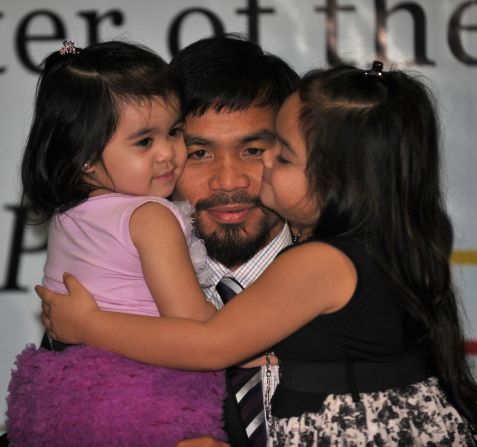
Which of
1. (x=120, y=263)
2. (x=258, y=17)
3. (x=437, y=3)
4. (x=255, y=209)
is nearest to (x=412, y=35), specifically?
(x=437, y=3)

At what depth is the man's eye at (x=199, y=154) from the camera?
6.92 feet

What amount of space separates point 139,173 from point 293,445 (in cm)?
64

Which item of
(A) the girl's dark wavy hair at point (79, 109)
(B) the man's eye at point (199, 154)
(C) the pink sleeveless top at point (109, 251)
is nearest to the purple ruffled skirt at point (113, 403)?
(C) the pink sleeveless top at point (109, 251)

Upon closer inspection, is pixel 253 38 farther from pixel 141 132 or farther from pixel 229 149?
pixel 141 132

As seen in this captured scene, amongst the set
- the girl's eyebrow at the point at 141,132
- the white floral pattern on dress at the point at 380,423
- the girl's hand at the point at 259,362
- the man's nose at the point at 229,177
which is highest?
the girl's eyebrow at the point at 141,132

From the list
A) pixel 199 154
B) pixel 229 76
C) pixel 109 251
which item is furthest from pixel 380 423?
pixel 229 76

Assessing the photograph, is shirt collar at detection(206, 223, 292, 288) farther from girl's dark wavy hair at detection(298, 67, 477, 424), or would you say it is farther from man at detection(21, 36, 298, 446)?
girl's dark wavy hair at detection(298, 67, 477, 424)

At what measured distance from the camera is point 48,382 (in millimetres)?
1657

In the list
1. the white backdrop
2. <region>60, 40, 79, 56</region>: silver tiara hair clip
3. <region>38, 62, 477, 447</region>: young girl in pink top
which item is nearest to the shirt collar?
<region>38, 62, 477, 447</region>: young girl in pink top

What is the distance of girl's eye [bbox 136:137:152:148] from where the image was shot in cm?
174

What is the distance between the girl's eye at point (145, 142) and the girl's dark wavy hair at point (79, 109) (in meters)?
0.06

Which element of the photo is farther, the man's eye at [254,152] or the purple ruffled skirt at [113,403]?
the man's eye at [254,152]

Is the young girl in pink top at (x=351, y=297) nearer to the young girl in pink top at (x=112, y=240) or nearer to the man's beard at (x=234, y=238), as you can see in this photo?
the young girl in pink top at (x=112, y=240)

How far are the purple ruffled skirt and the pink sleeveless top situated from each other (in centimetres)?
12
